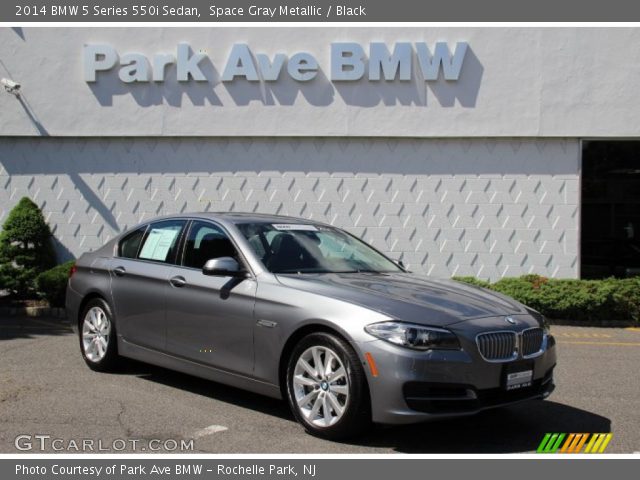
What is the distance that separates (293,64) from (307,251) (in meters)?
7.97

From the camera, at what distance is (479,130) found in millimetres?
13406

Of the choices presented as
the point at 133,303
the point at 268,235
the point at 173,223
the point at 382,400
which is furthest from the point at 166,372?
the point at 382,400

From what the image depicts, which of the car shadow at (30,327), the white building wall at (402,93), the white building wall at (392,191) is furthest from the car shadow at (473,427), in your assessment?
the white building wall at (402,93)

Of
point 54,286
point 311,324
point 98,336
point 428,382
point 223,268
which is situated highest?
point 223,268

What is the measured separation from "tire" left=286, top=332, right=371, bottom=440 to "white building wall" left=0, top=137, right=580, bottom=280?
8.35m

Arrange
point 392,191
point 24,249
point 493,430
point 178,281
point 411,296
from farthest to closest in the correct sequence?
point 392,191 < point 24,249 < point 178,281 < point 493,430 < point 411,296

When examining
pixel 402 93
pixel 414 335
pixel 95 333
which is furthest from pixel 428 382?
pixel 402 93

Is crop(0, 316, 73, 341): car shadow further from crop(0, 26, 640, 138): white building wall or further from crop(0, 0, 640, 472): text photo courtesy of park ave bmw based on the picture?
crop(0, 26, 640, 138): white building wall

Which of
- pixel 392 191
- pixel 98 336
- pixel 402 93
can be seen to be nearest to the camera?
pixel 98 336

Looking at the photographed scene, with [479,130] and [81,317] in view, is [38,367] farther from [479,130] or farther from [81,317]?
[479,130]

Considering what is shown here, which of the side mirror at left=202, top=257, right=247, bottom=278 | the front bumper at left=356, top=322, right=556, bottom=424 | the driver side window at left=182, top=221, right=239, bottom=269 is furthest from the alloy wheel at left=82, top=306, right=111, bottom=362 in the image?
the front bumper at left=356, top=322, right=556, bottom=424

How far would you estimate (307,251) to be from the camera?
20.7ft

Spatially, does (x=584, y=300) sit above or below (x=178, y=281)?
below

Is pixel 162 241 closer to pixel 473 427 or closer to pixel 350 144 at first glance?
pixel 473 427
